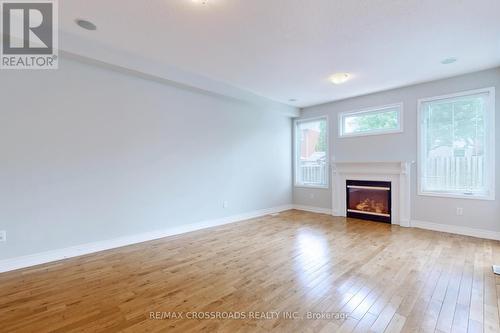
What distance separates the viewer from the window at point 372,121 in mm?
4874

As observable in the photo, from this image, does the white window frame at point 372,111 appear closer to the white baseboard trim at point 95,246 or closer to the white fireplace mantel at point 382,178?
the white fireplace mantel at point 382,178

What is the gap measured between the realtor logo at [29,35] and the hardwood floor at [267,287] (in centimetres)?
248

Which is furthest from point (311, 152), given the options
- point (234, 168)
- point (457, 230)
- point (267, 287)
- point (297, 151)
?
point (267, 287)

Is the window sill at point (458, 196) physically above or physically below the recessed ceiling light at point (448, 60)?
below

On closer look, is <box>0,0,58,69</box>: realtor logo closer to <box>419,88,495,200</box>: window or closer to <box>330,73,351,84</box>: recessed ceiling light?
<box>330,73,351,84</box>: recessed ceiling light

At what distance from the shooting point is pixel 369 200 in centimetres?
523

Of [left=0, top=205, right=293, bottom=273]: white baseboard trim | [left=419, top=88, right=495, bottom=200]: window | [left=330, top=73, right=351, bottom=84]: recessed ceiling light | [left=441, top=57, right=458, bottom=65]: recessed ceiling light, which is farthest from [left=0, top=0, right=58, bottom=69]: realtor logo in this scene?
[left=419, top=88, right=495, bottom=200]: window

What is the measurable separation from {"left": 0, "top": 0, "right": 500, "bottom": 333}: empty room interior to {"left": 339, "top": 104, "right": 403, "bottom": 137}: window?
33 mm

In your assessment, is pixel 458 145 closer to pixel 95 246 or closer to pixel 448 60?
pixel 448 60

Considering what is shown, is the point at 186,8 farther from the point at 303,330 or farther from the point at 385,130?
the point at 385,130

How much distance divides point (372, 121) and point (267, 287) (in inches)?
Result: 172

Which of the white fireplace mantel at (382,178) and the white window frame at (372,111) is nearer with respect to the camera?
the white fireplace mantel at (382,178)

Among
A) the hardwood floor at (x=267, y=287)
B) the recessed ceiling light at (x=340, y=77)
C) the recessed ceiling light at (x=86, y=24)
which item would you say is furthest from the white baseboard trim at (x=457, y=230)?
the recessed ceiling light at (x=86, y=24)

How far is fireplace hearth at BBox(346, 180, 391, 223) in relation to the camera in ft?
16.3
